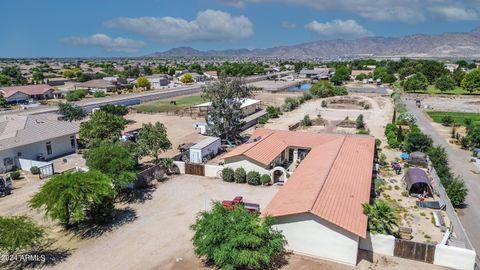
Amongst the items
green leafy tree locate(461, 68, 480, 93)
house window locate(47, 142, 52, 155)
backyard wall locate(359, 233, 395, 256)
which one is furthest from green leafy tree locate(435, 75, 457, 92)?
house window locate(47, 142, 52, 155)

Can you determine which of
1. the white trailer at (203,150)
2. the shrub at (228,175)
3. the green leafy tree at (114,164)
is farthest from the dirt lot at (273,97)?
the green leafy tree at (114,164)

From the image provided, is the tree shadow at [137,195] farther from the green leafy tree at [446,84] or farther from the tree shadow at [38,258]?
the green leafy tree at [446,84]

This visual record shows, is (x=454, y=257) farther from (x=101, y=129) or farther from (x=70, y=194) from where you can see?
(x=101, y=129)

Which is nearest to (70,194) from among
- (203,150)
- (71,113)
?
(203,150)

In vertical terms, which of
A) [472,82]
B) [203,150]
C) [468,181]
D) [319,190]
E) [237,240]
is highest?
[472,82]

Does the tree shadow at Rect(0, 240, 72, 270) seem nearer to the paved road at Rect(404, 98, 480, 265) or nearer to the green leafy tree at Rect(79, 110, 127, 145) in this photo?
the green leafy tree at Rect(79, 110, 127, 145)
